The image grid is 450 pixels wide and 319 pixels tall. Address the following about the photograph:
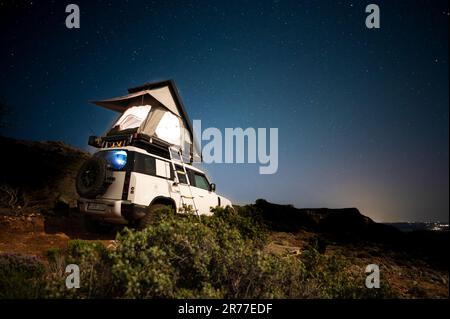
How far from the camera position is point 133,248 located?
11.3ft

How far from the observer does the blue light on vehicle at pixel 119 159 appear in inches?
256

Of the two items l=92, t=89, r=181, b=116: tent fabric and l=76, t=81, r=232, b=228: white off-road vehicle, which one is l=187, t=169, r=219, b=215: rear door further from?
l=92, t=89, r=181, b=116: tent fabric

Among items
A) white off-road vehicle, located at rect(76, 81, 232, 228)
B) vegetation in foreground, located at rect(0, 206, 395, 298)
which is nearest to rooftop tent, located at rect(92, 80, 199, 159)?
white off-road vehicle, located at rect(76, 81, 232, 228)

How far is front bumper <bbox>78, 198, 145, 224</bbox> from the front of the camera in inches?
241

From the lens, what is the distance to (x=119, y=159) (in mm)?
6582

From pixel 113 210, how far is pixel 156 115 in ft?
12.2

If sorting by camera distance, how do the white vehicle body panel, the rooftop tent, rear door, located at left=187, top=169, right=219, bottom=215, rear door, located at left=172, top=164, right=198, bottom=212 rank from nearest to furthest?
the white vehicle body panel → rear door, located at left=172, top=164, right=198, bottom=212 → the rooftop tent → rear door, located at left=187, top=169, right=219, bottom=215

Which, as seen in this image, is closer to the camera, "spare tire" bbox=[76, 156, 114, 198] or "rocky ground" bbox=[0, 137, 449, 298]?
"spare tire" bbox=[76, 156, 114, 198]

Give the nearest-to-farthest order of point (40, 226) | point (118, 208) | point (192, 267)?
point (192, 267), point (118, 208), point (40, 226)

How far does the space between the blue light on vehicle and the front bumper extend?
3.03ft

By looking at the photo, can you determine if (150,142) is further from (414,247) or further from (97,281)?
(414,247)

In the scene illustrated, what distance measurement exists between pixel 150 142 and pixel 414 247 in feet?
40.9

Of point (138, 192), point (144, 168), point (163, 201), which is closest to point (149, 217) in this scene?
point (138, 192)
